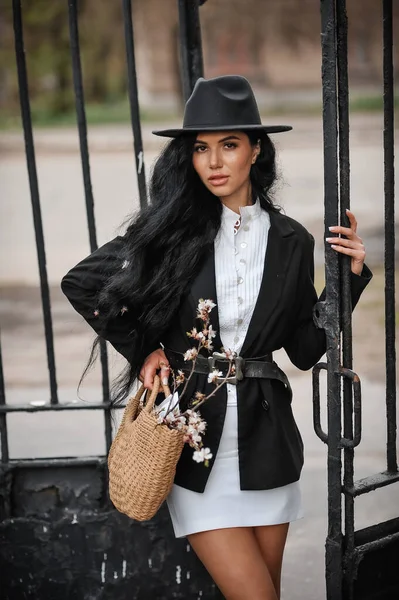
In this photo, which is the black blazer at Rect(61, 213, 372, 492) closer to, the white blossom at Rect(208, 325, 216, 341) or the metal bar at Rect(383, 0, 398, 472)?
the white blossom at Rect(208, 325, 216, 341)

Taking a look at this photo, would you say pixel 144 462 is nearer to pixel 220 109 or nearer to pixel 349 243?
pixel 349 243

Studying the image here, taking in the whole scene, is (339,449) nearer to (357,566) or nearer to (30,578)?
(357,566)

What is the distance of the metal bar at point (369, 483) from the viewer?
10.2 feet

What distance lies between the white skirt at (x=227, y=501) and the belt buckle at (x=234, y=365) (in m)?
0.08

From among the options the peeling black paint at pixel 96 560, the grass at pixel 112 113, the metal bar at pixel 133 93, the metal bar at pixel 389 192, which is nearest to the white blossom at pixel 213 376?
the metal bar at pixel 389 192

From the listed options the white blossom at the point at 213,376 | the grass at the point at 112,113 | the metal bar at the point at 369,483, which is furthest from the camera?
the grass at the point at 112,113

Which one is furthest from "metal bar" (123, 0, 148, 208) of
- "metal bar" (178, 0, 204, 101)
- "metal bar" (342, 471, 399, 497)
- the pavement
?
"metal bar" (342, 471, 399, 497)

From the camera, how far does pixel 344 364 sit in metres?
3.06

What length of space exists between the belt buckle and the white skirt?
0.08m

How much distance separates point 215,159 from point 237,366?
616 mm

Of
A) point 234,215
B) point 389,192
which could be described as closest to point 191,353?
point 234,215

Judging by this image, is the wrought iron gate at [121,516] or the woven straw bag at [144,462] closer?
the woven straw bag at [144,462]

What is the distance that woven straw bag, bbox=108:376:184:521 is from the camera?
109 inches

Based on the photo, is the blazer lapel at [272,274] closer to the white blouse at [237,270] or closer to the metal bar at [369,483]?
the white blouse at [237,270]
